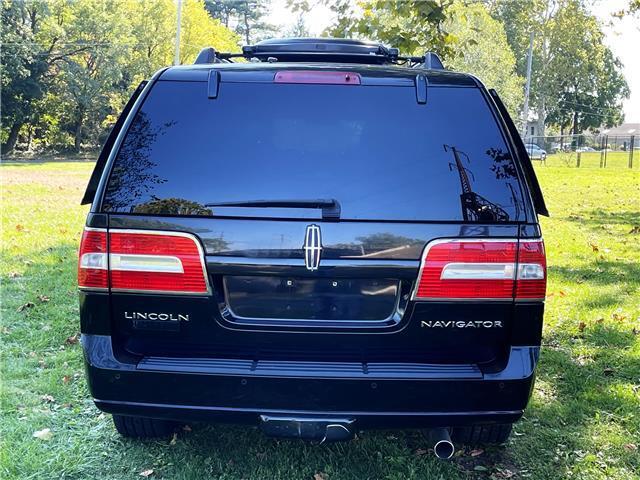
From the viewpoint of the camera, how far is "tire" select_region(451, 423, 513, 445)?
292 cm

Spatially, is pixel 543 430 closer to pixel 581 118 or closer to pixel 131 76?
pixel 131 76

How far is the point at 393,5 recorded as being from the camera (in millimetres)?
7234

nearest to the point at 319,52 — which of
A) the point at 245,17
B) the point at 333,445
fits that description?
the point at 333,445

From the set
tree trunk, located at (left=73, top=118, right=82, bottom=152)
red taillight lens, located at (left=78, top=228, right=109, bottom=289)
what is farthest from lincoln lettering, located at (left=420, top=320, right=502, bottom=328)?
tree trunk, located at (left=73, top=118, right=82, bottom=152)

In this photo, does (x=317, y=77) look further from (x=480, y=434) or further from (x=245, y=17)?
(x=245, y=17)

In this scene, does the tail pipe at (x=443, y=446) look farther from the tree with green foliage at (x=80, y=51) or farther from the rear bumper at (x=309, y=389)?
the tree with green foliage at (x=80, y=51)

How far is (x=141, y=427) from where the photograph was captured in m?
3.03

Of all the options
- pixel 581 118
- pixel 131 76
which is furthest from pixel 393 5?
pixel 581 118

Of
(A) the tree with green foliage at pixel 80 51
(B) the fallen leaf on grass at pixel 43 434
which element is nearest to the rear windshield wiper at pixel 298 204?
(B) the fallen leaf on grass at pixel 43 434

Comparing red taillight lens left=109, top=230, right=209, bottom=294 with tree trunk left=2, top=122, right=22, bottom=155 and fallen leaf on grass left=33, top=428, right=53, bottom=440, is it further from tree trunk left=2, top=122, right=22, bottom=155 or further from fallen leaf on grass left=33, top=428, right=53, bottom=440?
tree trunk left=2, top=122, right=22, bottom=155

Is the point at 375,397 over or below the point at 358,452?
over

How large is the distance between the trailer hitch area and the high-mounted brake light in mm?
1385

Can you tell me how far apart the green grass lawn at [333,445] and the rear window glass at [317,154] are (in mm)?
1427

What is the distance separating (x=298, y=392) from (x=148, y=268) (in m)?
0.76
